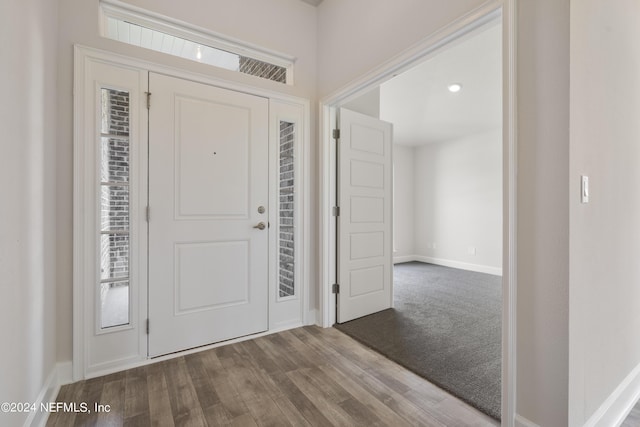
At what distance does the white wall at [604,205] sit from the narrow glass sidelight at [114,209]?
2.49 metres

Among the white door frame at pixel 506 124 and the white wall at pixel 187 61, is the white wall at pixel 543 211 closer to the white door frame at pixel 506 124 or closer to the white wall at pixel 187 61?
the white door frame at pixel 506 124

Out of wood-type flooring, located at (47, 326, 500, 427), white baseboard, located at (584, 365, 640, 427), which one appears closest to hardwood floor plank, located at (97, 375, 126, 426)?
wood-type flooring, located at (47, 326, 500, 427)

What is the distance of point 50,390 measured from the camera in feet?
5.21

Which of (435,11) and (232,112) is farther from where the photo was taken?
(232,112)

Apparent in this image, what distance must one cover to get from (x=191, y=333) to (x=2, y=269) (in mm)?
1332

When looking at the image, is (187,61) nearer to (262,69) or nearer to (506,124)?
(262,69)

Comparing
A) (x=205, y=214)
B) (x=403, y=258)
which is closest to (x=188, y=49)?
(x=205, y=214)

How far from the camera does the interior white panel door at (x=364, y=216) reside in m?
2.71

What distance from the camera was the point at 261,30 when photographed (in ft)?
8.00

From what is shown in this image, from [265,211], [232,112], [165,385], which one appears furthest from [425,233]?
[165,385]

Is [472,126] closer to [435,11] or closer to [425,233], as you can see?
[425,233]

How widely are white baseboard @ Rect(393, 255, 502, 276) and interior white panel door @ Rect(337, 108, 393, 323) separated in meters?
2.94

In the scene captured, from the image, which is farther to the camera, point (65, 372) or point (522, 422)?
point (65, 372)

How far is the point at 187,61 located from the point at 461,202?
520 cm
